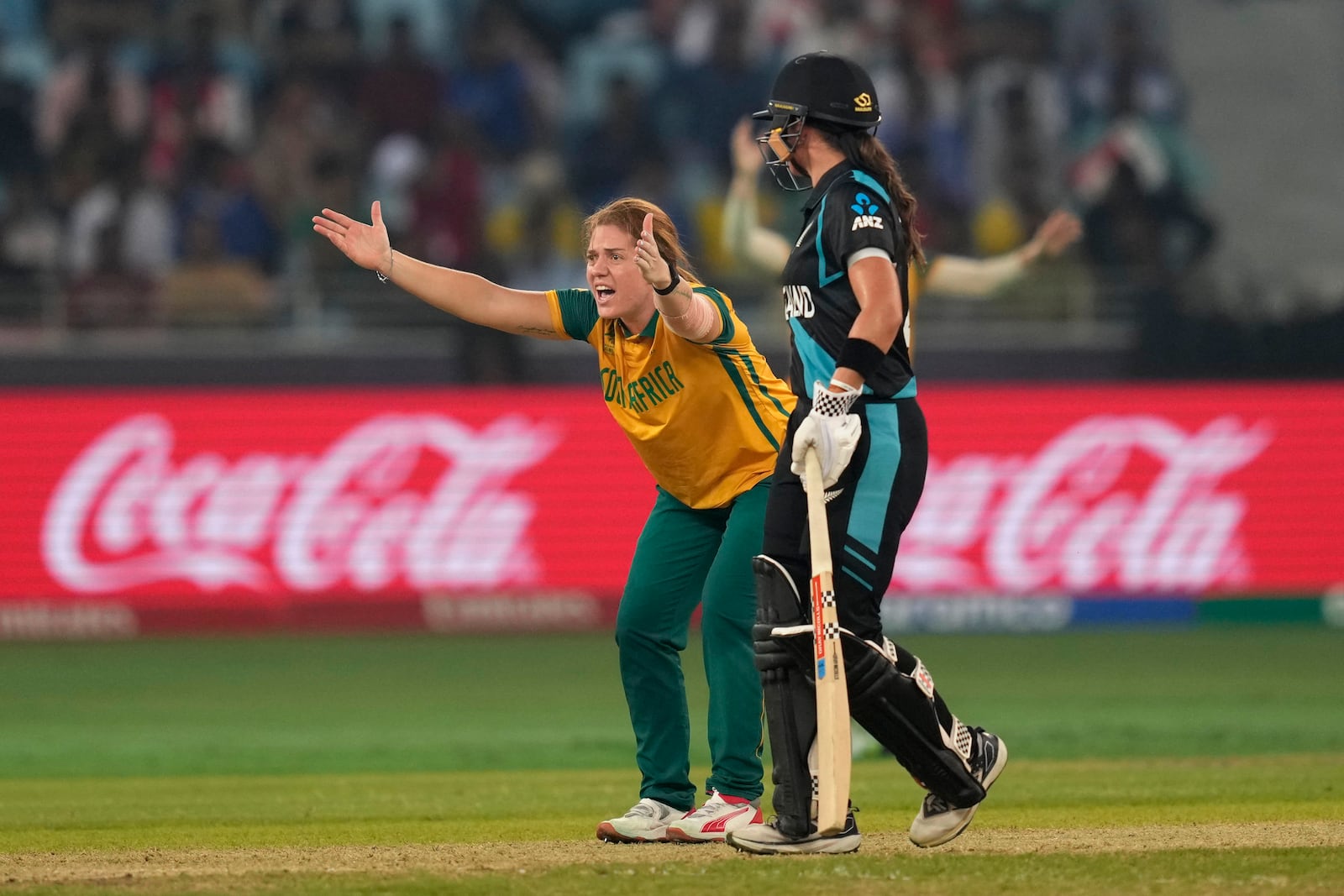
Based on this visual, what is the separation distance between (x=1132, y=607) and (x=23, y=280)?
1053cm

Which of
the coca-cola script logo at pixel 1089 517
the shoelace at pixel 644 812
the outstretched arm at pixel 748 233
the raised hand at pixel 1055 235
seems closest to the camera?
the shoelace at pixel 644 812

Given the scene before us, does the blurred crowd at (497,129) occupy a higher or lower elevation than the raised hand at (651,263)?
higher

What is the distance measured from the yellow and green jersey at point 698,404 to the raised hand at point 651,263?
0.42m

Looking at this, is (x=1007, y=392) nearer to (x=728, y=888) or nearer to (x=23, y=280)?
(x=23, y=280)

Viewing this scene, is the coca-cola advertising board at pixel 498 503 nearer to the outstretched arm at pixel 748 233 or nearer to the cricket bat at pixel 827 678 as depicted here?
the outstretched arm at pixel 748 233

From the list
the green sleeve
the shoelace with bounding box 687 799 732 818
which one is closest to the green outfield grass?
the shoelace with bounding box 687 799 732 818

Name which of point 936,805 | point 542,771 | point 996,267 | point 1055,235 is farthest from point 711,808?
point 996,267

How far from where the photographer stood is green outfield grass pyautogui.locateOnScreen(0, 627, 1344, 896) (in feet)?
18.9

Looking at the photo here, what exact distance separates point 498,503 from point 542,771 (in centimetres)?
627

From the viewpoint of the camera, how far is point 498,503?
623 inches

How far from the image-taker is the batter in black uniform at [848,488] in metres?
5.89

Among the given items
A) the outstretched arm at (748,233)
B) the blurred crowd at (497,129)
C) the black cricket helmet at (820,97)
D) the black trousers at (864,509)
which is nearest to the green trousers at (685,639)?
the black trousers at (864,509)

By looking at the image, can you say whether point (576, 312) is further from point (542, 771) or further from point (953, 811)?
point (542, 771)

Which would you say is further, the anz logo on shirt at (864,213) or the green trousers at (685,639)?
the green trousers at (685,639)
